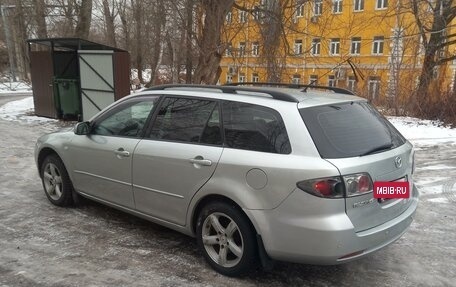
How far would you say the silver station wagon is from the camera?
307 centimetres

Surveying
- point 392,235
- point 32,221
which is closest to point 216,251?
point 392,235

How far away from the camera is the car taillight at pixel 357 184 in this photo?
304cm

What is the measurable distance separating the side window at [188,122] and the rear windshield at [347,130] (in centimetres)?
82

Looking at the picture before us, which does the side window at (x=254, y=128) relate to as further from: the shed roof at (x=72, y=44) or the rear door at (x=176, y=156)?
the shed roof at (x=72, y=44)

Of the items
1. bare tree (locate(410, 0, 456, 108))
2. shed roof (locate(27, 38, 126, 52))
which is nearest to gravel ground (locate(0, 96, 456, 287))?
shed roof (locate(27, 38, 126, 52))

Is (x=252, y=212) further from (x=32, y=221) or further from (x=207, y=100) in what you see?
(x=32, y=221)

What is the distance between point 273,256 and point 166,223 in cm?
121

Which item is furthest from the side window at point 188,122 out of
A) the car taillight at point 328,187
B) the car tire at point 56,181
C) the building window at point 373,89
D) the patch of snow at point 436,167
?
the building window at point 373,89

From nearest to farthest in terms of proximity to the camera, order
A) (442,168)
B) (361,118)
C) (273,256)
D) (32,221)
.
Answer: (273,256)
(361,118)
(32,221)
(442,168)

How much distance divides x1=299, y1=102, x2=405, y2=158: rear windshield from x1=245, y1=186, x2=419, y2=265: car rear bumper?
45 centimetres

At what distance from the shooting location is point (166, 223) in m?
4.02

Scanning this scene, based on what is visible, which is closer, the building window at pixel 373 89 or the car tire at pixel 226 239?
the car tire at pixel 226 239

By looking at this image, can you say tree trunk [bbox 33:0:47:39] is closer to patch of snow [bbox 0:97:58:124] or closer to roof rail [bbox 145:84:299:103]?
patch of snow [bbox 0:97:58:124]

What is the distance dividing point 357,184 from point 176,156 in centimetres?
158
